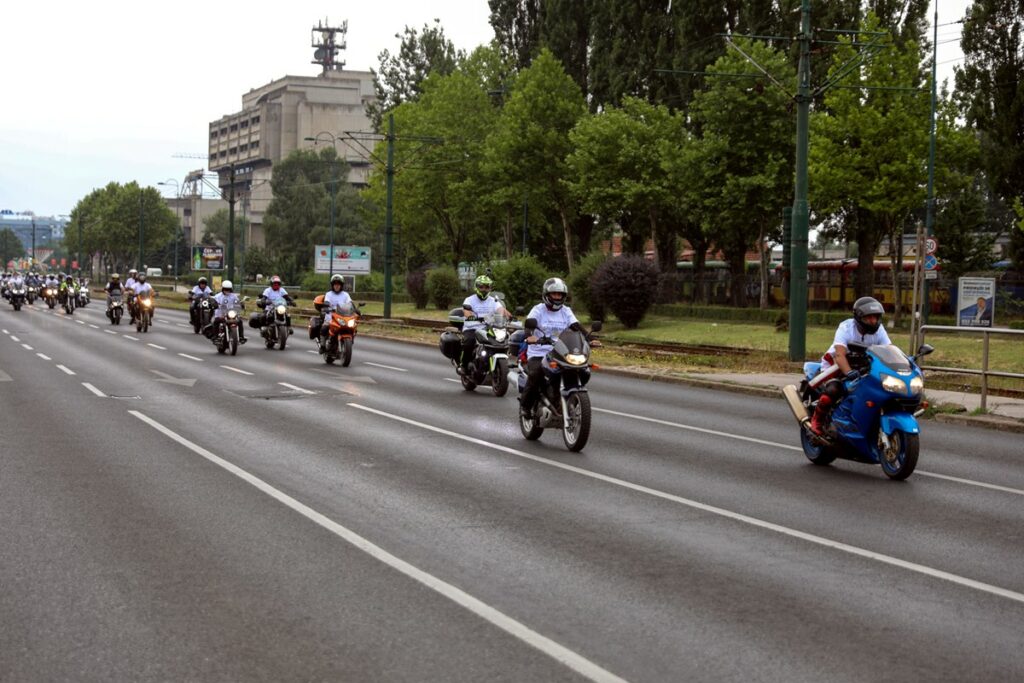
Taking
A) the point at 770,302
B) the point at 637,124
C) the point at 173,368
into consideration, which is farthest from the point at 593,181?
the point at 173,368

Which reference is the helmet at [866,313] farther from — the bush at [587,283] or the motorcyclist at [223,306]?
the bush at [587,283]

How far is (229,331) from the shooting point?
28484mm

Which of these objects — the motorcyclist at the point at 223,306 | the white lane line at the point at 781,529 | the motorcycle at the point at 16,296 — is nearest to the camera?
the white lane line at the point at 781,529

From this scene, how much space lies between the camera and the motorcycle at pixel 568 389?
12.8m

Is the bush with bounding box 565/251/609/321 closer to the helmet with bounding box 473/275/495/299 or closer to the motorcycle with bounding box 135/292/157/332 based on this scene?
the motorcycle with bounding box 135/292/157/332

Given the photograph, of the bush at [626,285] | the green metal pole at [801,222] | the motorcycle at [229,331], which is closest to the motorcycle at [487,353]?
the green metal pole at [801,222]

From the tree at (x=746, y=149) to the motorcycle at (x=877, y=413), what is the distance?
39659mm

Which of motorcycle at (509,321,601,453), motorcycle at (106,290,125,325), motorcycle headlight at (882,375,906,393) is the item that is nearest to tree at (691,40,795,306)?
motorcycle at (106,290,125,325)

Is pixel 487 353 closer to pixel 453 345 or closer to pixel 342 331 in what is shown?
pixel 453 345

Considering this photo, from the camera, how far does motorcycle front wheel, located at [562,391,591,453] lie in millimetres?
12773

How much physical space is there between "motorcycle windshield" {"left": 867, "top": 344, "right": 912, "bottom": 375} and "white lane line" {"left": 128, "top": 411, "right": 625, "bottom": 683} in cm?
521

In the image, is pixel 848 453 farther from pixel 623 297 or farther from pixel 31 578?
pixel 623 297

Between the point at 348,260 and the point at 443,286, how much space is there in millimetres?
31719

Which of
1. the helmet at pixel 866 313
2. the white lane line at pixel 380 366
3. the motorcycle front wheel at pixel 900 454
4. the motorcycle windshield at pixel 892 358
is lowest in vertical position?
the white lane line at pixel 380 366
